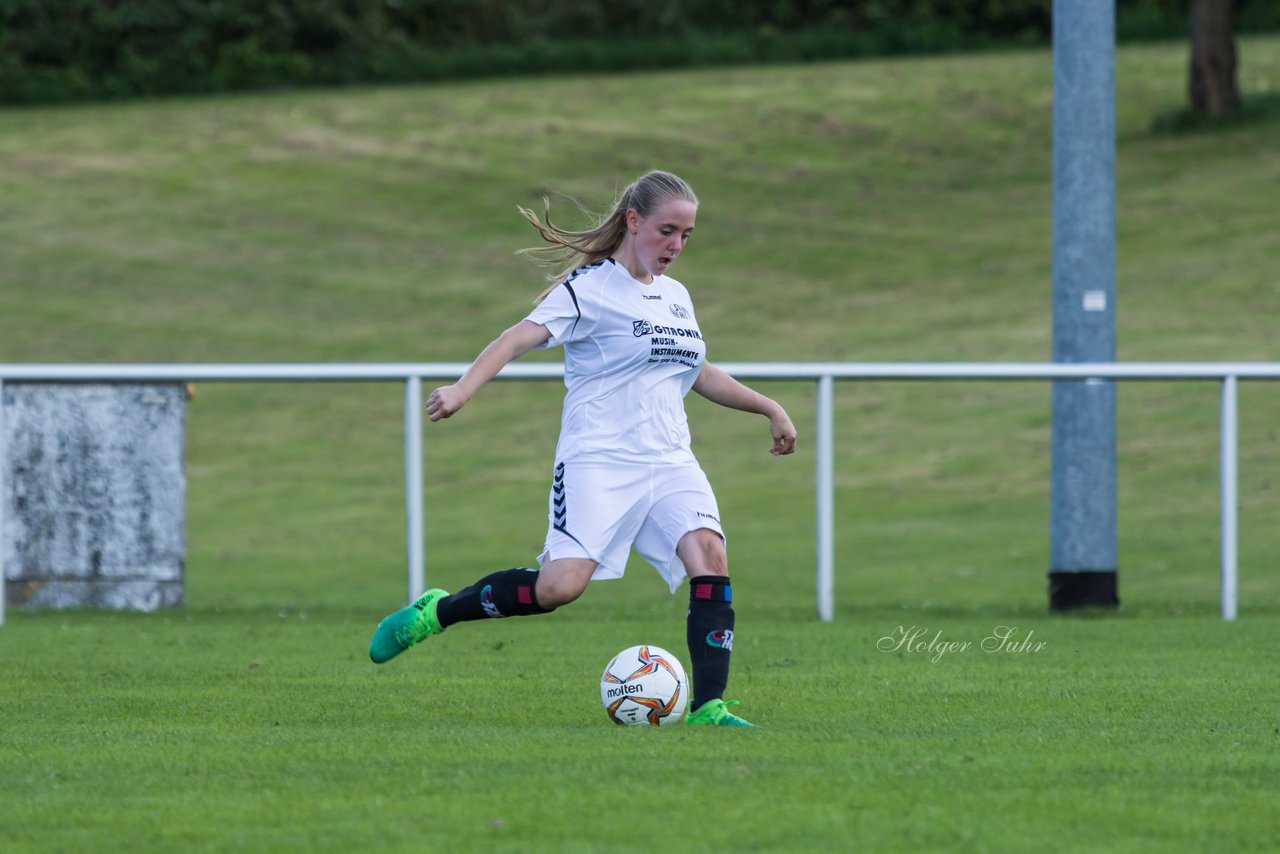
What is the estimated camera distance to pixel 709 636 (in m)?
6.57

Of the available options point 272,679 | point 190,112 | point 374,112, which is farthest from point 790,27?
point 272,679

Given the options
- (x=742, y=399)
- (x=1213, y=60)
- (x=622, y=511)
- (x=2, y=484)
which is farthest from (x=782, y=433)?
(x=1213, y=60)

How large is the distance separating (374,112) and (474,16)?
7.76 metres

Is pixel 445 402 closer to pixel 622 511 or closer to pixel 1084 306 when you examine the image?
pixel 622 511

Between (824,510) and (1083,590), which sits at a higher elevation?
(824,510)

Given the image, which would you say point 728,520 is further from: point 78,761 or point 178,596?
point 78,761

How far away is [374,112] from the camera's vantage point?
3978 centimetres

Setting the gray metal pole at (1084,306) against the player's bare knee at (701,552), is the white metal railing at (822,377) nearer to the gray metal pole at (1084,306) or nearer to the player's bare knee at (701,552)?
the gray metal pole at (1084,306)

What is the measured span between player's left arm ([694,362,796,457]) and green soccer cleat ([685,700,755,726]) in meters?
1.02

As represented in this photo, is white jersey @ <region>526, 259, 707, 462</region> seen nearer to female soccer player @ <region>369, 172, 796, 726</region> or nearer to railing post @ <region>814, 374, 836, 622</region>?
female soccer player @ <region>369, 172, 796, 726</region>

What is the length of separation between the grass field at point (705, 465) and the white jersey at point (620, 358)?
0.97 metres

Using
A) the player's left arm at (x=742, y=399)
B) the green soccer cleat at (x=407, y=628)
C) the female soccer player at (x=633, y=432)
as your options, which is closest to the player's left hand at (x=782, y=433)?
the player's left arm at (x=742, y=399)

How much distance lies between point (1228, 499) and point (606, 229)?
5254mm

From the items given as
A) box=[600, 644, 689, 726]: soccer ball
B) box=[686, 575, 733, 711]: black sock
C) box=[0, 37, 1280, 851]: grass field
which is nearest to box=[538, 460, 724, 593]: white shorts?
box=[686, 575, 733, 711]: black sock
